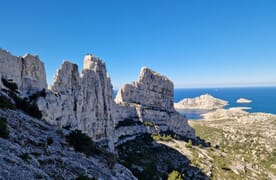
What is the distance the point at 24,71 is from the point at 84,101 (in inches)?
734

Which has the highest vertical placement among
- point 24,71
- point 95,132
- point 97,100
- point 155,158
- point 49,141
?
point 24,71

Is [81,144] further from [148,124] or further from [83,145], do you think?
[148,124]

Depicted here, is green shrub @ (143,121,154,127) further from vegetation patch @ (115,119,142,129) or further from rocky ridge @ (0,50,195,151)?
vegetation patch @ (115,119,142,129)

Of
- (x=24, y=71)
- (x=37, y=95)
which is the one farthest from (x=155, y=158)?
(x=24, y=71)

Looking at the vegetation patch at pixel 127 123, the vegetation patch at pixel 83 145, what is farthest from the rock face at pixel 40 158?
the vegetation patch at pixel 127 123

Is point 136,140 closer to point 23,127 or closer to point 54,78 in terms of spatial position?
point 54,78

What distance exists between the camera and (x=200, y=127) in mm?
169125

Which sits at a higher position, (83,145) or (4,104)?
(4,104)

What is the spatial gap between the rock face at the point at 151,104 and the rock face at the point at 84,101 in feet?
67.0

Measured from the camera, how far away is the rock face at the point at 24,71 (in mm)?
26531

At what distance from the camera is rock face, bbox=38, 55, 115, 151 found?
111ft

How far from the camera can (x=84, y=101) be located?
4788 cm

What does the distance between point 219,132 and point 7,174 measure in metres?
162

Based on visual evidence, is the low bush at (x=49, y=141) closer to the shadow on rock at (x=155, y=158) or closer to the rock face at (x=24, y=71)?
the rock face at (x=24, y=71)
